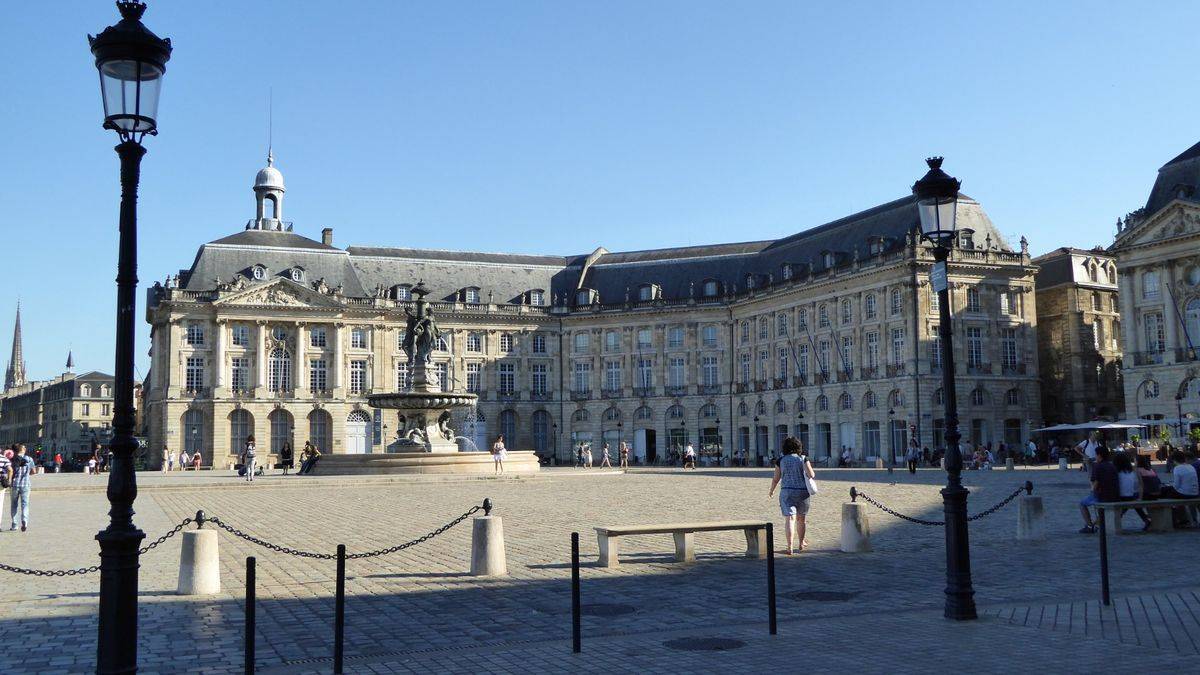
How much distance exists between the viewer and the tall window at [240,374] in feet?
246

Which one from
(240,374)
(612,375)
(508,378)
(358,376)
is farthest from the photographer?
(508,378)

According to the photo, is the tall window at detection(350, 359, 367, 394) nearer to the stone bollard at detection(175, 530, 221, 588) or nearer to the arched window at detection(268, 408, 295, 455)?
the arched window at detection(268, 408, 295, 455)

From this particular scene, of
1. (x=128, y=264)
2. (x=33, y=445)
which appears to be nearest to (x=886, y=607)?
(x=128, y=264)

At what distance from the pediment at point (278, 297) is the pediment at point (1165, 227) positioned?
50.9 m

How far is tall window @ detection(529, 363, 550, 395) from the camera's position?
273 feet

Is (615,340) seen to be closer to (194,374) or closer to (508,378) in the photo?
(508,378)

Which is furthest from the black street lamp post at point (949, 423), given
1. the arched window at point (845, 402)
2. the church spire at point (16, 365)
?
the church spire at point (16, 365)

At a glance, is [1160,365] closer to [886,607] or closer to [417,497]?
[417,497]

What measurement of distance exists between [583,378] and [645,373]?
214 inches

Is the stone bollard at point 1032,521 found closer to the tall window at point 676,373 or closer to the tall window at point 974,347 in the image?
the tall window at point 974,347

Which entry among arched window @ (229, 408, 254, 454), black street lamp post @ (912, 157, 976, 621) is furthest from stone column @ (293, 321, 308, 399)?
black street lamp post @ (912, 157, 976, 621)

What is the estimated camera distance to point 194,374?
74.3m

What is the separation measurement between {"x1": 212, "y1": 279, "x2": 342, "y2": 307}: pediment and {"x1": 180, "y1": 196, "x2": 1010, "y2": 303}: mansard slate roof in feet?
5.21

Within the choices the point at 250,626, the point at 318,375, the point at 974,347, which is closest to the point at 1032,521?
the point at 250,626
